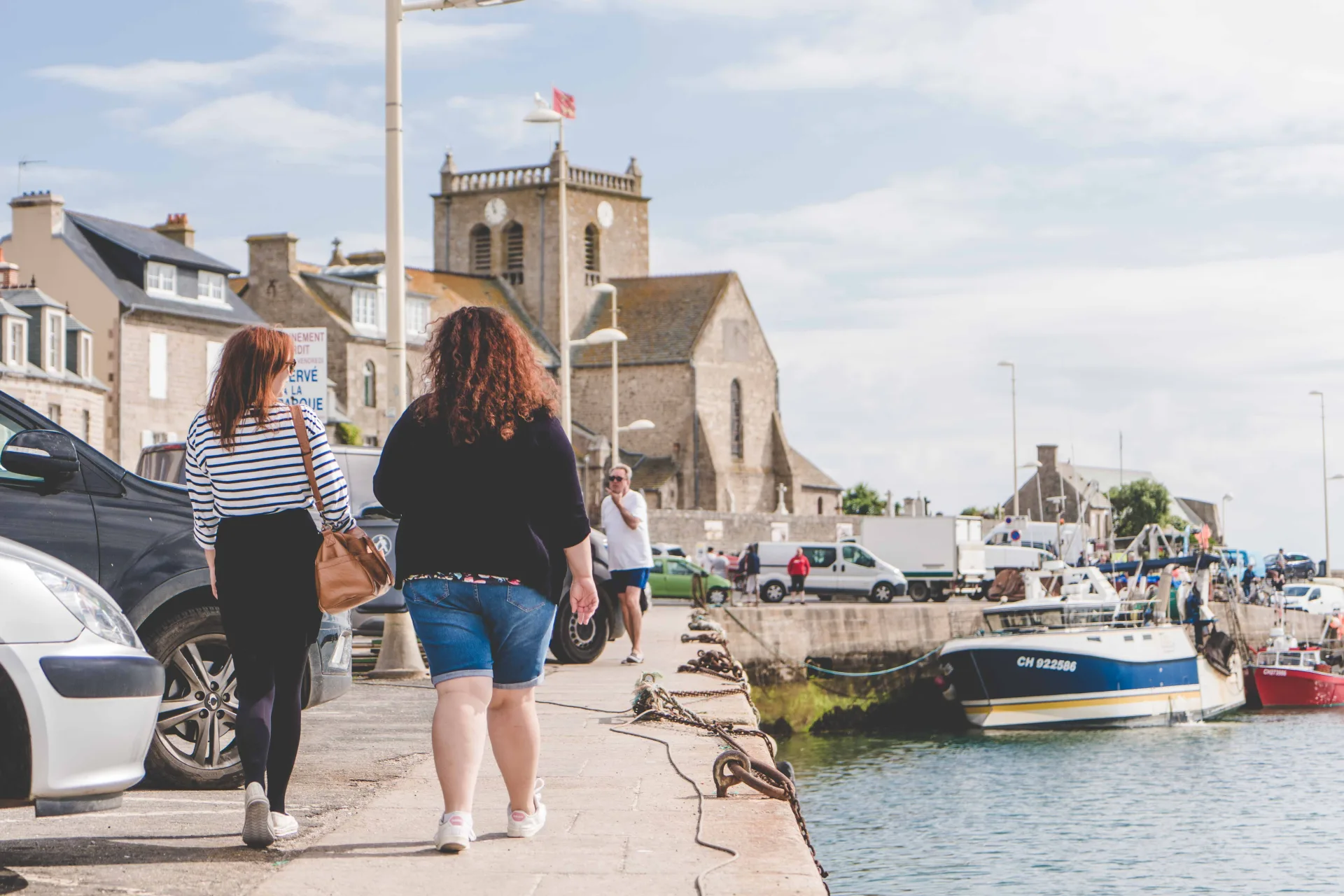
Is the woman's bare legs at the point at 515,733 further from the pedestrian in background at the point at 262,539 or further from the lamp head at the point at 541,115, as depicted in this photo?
the lamp head at the point at 541,115

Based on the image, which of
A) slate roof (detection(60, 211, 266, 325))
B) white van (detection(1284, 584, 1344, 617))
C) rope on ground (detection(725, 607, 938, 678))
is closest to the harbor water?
rope on ground (detection(725, 607, 938, 678))

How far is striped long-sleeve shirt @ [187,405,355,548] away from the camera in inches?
242

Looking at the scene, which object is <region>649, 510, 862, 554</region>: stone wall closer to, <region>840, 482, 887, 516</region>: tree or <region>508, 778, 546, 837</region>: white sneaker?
<region>840, 482, 887, 516</region>: tree

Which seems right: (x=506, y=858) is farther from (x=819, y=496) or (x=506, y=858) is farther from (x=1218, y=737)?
(x=819, y=496)

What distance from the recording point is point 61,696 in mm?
5027

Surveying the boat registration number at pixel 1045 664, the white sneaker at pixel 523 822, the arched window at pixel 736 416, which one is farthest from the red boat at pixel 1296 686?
the arched window at pixel 736 416

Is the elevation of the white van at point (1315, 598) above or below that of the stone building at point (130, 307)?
below

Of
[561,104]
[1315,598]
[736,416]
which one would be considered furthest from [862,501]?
[561,104]

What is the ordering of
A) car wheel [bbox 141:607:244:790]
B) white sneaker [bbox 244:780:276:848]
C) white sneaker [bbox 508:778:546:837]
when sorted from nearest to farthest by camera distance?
white sneaker [bbox 244:780:276:848], white sneaker [bbox 508:778:546:837], car wheel [bbox 141:607:244:790]

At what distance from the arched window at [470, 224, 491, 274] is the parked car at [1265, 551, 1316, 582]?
141ft

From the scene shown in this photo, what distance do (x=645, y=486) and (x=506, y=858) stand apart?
74.1 meters

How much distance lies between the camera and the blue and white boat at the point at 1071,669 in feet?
113

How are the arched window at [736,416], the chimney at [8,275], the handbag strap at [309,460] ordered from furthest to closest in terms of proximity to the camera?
the arched window at [736,416] < the chimney at [8,275] < the handbag strap at [309,460]

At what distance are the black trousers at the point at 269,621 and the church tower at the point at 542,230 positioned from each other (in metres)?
80.7
